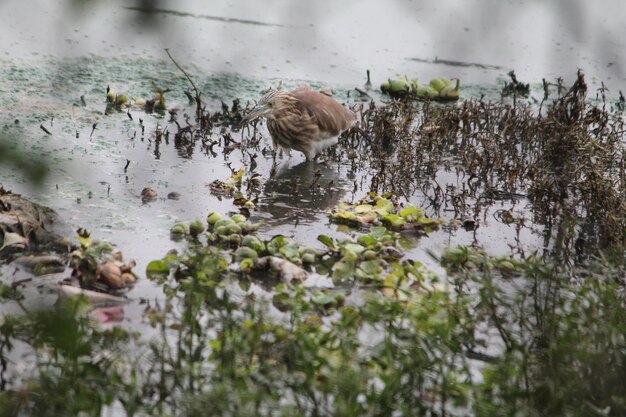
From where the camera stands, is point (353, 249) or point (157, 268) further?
point (353, 249)

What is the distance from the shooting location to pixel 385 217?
5.97 meters

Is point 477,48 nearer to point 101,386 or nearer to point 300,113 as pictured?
point 101,386

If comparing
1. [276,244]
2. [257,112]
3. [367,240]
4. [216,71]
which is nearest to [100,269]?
[276,244]

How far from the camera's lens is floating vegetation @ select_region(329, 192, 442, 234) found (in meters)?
5.98

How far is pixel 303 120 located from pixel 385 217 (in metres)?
1.48

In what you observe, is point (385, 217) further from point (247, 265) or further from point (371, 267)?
point (247, 265)

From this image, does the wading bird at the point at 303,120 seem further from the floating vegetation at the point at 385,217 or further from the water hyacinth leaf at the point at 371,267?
the water hyacinth leaf at the point at 371,267

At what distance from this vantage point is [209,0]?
1.39 meters

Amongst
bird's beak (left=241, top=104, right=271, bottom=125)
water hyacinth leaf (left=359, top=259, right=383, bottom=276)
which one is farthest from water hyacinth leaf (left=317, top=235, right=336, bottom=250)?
bird's beak (left=241, top=104, right=271, bottom=125)

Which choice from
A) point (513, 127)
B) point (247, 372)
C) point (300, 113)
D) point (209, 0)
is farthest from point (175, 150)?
point (209, 0)

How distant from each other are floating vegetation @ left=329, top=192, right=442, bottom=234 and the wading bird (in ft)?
3.63

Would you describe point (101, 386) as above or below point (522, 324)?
below

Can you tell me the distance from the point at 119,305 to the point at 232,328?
4.03ft

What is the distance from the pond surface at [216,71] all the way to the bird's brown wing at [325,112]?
0.32 metres
